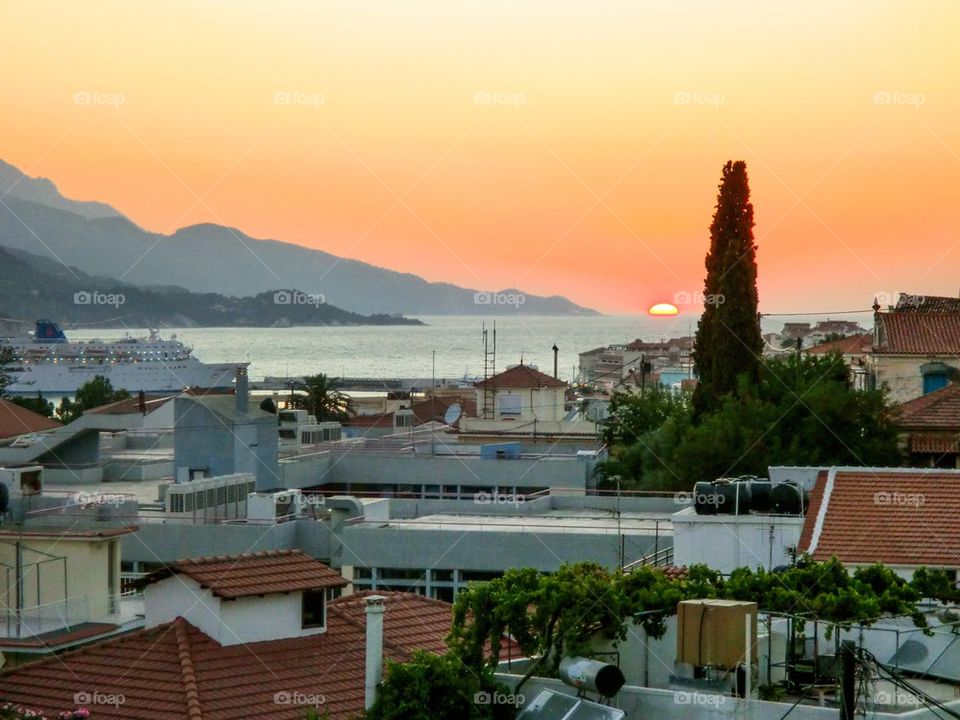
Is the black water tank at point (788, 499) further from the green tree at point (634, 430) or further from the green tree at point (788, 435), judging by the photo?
the green tree at point (634, 430)

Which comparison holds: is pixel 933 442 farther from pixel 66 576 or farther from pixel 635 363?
pixel 635 363

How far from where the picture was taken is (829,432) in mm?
30781

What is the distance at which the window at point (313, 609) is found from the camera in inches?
551

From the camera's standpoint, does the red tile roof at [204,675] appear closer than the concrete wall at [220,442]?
Yes

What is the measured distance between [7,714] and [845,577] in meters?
6.71

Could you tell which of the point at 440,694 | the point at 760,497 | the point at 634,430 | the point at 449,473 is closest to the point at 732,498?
the point at 760,497

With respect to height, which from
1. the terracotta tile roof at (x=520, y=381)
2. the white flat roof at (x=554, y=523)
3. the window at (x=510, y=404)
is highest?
the terracotta tile roof at (x=520, y=381)

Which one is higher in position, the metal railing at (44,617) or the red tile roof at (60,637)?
the metal railing at (44,617)

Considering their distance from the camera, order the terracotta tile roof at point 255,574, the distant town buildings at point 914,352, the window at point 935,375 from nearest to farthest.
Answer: the terracotta tile roof at point 255,574 < the window at point 935,375 < the distant town buildings at point 914,352

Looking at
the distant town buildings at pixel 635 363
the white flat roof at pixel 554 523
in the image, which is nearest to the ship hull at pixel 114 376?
the distant town buildings at pixel 635 363

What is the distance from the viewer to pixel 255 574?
557 inches

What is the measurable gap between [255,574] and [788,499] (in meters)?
8.04

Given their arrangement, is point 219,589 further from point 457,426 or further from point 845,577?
point 457,426

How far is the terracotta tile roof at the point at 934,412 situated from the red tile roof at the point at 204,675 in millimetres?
18974
